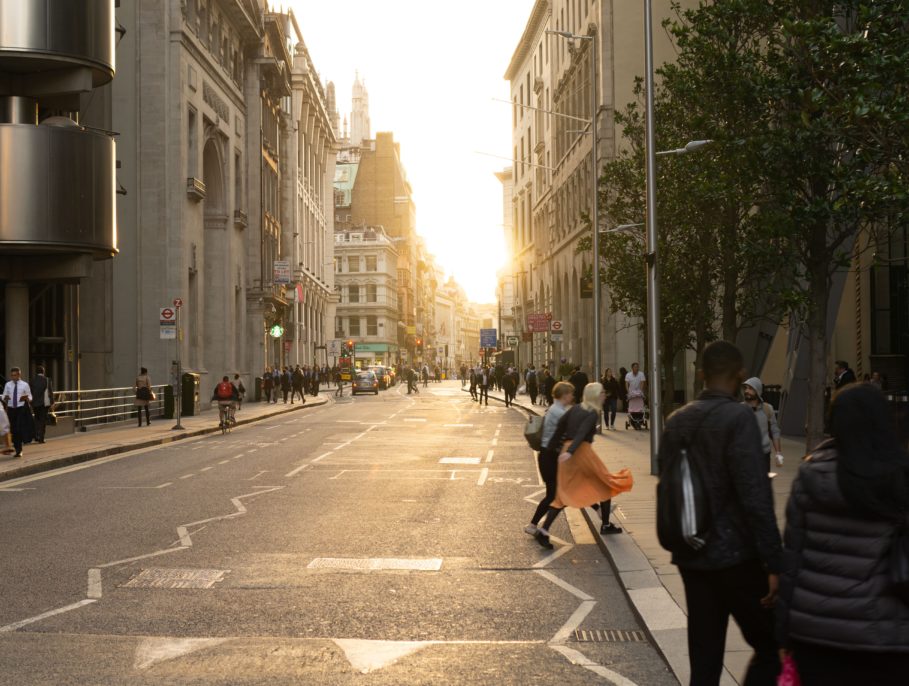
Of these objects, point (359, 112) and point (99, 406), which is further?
point (359, 112)

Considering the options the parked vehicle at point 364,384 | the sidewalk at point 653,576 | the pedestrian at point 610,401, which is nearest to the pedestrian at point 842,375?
the pedestrian at point 610,401

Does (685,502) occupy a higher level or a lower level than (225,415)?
higher

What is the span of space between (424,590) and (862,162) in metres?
8.07

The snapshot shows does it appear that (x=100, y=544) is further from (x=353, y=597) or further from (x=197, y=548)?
(x=353, y=597)

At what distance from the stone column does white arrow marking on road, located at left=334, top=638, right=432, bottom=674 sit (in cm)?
2711

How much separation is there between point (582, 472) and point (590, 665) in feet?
15.4

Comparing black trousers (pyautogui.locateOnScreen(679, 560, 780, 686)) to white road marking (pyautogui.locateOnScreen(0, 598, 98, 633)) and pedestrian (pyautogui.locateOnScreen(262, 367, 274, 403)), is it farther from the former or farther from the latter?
pedestrian (pyautogui.locateOnScreen(262, 367, 274, 403))

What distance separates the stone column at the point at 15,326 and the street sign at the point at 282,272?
29.2m

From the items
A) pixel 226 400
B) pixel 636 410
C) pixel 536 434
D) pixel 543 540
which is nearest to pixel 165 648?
pixel 543 540

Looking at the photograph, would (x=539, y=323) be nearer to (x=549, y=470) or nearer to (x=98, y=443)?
(x=98, y=443)

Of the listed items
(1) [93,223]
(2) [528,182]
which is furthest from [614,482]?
(2) [528,182]

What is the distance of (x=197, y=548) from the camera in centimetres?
1156

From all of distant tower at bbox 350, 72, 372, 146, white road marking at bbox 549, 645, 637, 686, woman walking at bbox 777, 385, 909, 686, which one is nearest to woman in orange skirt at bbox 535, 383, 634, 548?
white road marking at bbox 549, 645, 637, 686

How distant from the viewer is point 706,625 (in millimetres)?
5062
